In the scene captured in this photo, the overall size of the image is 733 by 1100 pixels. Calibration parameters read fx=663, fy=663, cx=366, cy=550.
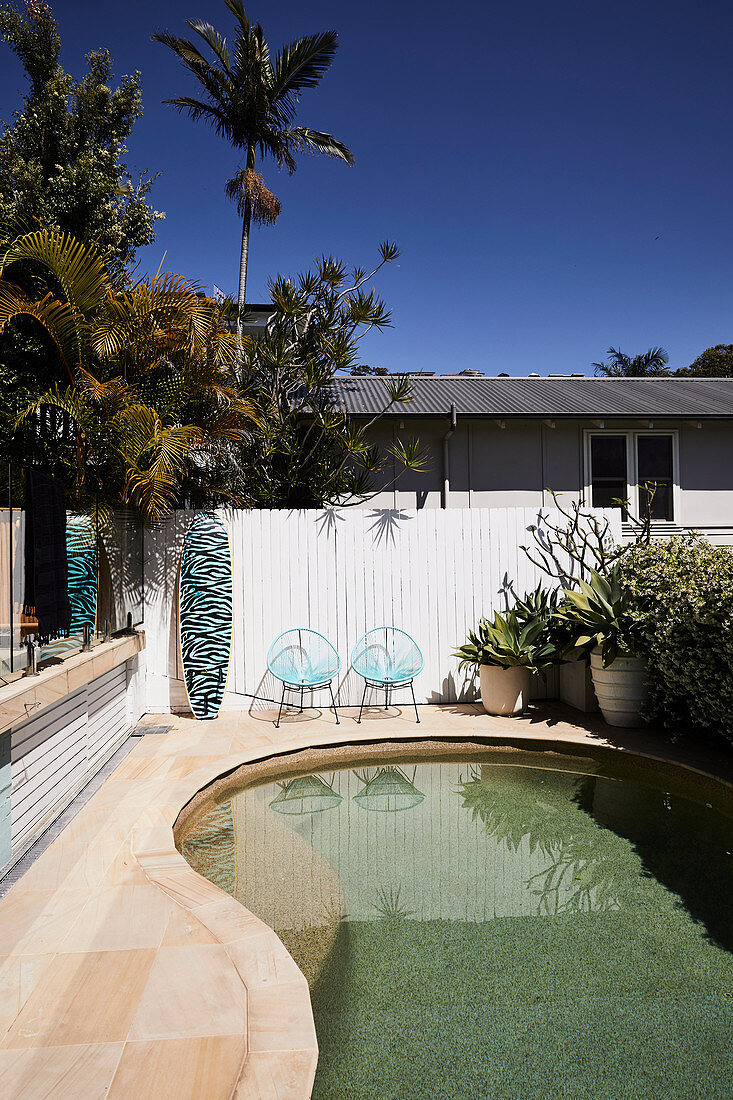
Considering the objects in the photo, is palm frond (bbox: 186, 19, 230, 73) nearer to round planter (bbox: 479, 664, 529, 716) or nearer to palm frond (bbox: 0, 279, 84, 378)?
palm frond (bbox: 0, 279, 84, 378)

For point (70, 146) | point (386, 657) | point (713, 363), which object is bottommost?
point (386, 657)

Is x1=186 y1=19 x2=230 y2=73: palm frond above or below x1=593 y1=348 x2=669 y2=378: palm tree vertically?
above

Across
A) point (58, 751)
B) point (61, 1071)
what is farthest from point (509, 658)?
point (61, 1071)

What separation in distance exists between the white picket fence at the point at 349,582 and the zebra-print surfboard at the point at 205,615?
0.59 ft

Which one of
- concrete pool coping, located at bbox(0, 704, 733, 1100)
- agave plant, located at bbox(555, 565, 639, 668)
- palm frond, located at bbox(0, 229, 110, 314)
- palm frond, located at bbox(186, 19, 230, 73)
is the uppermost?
palm frond, located at bbox(186, 19, 230, 73)

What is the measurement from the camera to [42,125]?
31.3ft

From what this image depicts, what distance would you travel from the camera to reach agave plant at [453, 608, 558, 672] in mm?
6145

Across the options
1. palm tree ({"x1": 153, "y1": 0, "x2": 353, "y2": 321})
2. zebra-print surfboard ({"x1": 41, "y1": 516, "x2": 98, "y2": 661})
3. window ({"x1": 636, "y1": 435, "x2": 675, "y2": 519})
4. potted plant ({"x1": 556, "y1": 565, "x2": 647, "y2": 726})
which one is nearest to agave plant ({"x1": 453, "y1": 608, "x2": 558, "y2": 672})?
potted plant ({"x1": 556, "y1": 565, "x2": 647, "y2": 726})

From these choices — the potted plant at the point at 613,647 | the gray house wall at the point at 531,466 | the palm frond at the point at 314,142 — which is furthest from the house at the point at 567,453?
the potted plant at the point at 613,647

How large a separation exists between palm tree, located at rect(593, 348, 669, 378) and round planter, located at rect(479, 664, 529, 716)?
2050cm

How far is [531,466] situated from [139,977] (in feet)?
30.4

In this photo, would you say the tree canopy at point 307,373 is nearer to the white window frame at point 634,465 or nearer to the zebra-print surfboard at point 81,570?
the zebra-print surfboard at point 81,570

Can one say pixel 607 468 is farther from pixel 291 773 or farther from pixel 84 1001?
pixel 84 1001

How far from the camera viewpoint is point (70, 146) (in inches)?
378
